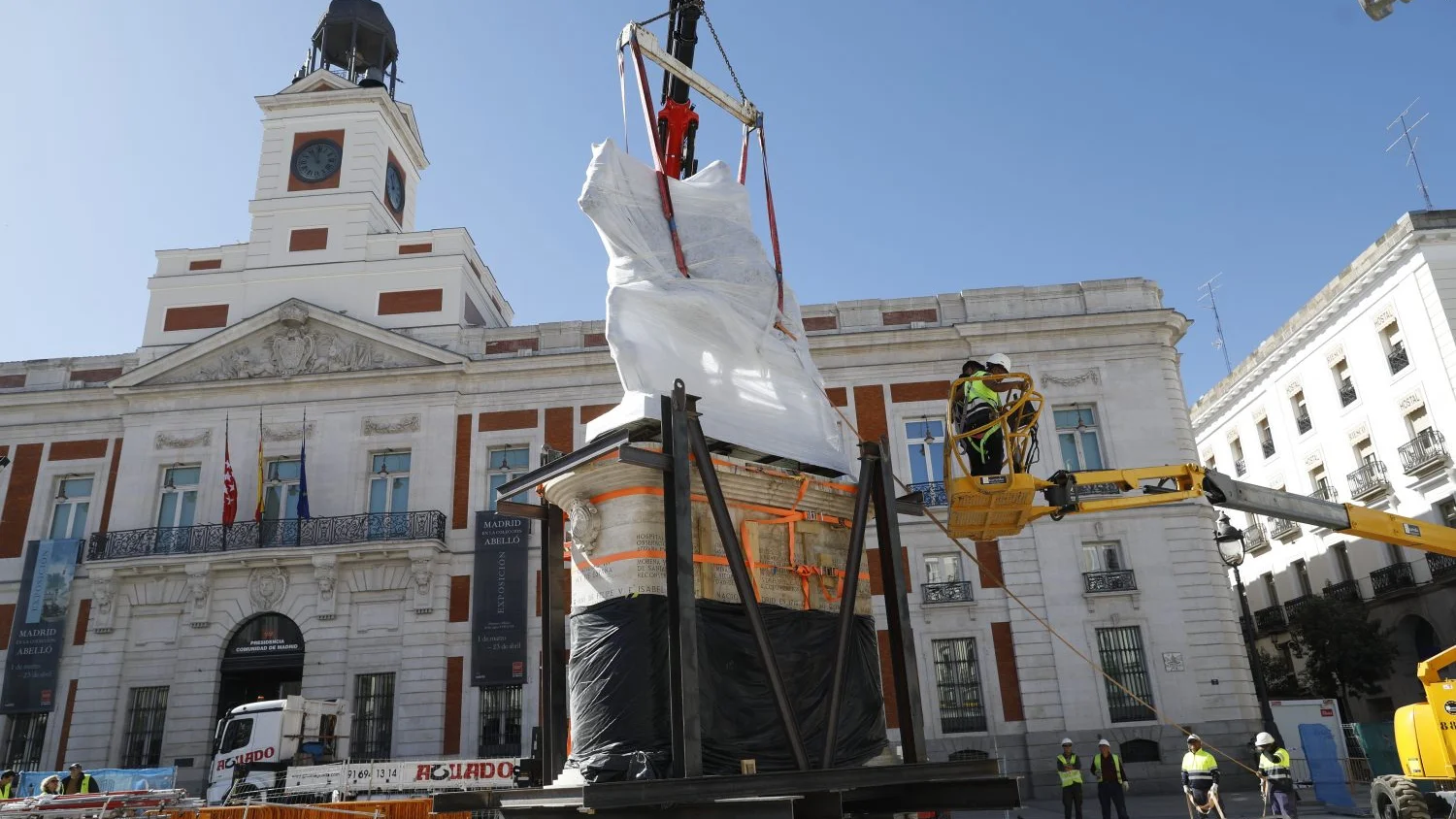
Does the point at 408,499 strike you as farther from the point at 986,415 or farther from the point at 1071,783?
the point at 986,415

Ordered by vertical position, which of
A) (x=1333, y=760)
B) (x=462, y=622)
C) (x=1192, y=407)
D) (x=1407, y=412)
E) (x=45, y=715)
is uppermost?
(x=1192, y=407)

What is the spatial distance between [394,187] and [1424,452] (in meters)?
36.7

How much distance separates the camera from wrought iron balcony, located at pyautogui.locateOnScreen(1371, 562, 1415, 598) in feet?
108

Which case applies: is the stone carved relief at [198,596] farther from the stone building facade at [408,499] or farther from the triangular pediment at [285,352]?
the triangular pediment at [285,352]

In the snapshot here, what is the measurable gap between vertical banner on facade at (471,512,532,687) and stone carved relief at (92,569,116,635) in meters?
10.7

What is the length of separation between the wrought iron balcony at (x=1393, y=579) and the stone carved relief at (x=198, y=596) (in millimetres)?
38040

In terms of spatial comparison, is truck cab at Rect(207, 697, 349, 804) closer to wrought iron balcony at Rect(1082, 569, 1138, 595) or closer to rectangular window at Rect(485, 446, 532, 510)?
rectangular window at Rect(485, 446, 532, 510)

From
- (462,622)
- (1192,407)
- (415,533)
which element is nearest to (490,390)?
(415,533)

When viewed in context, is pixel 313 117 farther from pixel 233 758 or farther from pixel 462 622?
pixel 233 758

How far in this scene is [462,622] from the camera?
2894cm

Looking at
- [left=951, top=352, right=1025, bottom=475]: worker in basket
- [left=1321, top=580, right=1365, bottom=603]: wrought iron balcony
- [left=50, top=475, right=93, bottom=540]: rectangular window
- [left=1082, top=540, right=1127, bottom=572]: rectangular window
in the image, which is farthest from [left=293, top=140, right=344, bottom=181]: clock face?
[left=1321, top=580, right=1365, bottom=603]: wrought iron balcony

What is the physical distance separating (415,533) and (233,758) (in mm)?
8100

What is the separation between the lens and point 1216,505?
14.3 m

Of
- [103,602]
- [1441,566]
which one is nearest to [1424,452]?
[1441,566]
